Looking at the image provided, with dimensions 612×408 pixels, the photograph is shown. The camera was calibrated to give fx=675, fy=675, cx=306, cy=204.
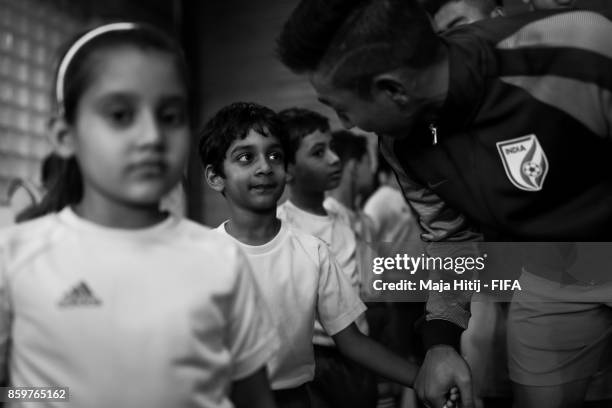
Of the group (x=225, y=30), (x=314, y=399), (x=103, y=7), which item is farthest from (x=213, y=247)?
(x=225, y=30)

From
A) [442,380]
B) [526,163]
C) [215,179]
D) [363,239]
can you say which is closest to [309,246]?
[215,179]

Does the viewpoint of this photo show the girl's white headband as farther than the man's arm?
No

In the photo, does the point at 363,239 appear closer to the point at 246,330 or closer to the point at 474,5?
the point at 474,5

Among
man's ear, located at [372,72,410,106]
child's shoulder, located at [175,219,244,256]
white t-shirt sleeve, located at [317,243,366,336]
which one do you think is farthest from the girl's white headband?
white t-shirt sleeve, located at [317,243,366,336]

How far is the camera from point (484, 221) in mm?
1540

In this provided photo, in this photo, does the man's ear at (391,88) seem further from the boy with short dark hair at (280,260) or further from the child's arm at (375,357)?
the child's arm at (375,357)

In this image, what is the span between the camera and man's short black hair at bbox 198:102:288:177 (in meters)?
1.90

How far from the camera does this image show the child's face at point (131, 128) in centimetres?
103

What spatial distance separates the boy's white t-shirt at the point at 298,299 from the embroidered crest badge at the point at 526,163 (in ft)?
1.83

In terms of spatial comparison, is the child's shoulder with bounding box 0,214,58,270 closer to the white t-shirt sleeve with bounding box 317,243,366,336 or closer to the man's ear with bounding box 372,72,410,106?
the man's ear with bounding box 372,72,410,106

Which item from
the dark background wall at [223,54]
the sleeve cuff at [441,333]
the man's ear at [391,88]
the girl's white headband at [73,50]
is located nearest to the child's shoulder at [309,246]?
the sleeve cuff at [441,333]

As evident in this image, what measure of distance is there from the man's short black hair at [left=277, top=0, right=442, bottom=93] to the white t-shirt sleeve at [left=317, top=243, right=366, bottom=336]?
0.57 m

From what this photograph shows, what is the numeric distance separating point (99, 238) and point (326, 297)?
0.82m

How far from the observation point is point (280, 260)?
1810mm
